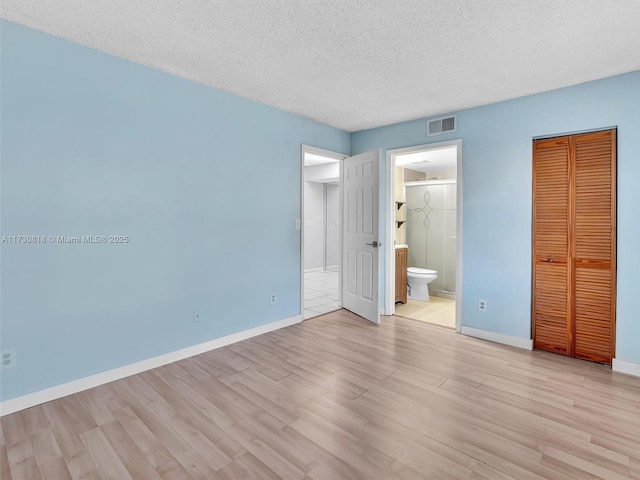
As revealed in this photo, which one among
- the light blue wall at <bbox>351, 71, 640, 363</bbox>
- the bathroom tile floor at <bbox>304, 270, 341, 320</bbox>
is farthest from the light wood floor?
the bathroom tile floor at <bbox>304, 270, 341, 320</bbox>

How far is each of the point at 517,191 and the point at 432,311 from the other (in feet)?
6.69

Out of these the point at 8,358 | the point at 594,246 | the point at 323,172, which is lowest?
the point at 8,358

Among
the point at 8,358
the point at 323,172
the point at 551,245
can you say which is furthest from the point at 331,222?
the point at 8,358

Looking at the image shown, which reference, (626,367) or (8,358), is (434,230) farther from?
(8,358)

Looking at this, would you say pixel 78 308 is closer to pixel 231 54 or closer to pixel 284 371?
pixel 284 371

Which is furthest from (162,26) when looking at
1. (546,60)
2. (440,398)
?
(440,398)

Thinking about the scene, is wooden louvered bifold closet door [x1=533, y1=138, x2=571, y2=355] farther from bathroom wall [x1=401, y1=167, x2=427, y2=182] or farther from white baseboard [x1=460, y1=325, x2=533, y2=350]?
bathroom wall [x1=401, y1=167, x2=427, y2=182]

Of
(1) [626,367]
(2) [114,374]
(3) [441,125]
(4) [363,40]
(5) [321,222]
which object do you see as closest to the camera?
(4) [363,40]

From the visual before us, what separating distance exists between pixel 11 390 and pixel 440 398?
9.47 ft

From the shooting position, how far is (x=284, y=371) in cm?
269

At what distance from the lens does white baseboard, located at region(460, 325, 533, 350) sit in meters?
3.23

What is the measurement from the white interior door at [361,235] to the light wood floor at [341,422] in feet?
3.82

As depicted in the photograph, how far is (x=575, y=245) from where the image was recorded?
2980mm

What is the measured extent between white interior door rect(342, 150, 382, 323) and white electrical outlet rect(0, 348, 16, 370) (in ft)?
10.7
